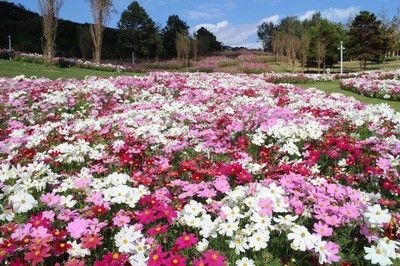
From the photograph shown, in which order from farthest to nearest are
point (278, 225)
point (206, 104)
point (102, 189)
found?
point (206, 104)
point (102, 189)
point (278, 225)

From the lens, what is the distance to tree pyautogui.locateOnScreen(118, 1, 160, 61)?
6862cm

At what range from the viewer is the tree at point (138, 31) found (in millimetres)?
68625

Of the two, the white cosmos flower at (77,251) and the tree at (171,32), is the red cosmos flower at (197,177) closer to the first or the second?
the white cosmos flower at (77,251)

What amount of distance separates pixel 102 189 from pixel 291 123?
354 centimetres

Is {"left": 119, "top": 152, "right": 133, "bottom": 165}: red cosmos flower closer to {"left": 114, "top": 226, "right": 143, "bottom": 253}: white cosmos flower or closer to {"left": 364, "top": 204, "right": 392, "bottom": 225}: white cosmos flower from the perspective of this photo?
{"left": 114, "top": 226, "right": 143, "bottom": 253}: white cosmos flower

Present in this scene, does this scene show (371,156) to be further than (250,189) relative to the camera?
Yes

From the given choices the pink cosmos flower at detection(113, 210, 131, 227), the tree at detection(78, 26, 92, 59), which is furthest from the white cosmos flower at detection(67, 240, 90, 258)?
the tree at detection(78, 26, 92, 59)

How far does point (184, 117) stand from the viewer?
8.21 m

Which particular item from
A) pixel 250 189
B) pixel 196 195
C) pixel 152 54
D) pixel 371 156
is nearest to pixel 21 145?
pixel 196 195

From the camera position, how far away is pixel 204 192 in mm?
4438

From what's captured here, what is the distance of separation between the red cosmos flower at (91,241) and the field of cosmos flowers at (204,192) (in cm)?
3

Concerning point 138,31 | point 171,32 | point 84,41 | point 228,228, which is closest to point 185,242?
point 228,228

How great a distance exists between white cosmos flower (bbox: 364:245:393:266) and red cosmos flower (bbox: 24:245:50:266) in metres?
2.44

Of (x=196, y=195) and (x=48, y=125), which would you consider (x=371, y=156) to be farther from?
(x=48, y=125)
